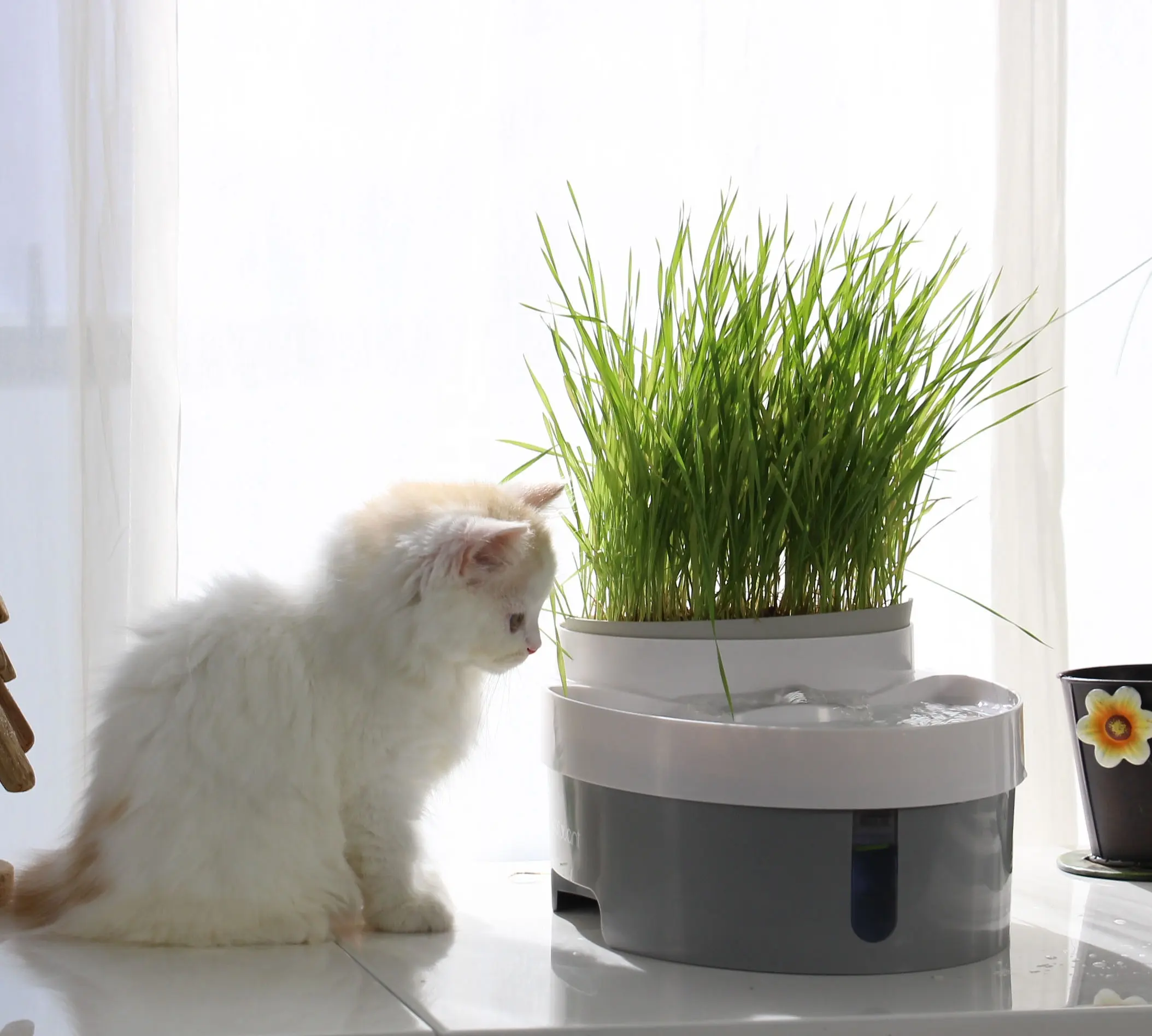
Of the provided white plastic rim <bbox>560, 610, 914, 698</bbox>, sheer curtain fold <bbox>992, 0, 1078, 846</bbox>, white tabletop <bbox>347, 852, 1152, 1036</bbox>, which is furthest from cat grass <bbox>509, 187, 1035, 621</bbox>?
sheer curtain fold <bbox>992, 0, 1078, 846</bbox>

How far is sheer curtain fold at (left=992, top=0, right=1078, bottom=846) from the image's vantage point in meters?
1.33

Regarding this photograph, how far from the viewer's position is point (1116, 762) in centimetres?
97

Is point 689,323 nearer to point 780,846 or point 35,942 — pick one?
point 780,846

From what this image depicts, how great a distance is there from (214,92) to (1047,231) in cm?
100

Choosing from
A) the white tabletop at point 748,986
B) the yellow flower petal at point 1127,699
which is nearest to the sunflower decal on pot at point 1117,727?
the yellow flower petal at point 1127,699

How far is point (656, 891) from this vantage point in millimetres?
724

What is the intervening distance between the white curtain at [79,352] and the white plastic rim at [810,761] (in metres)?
0.66

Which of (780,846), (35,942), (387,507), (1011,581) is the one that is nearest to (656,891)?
(780,846)

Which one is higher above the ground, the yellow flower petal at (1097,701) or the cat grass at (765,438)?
the cat grass at (765,438)

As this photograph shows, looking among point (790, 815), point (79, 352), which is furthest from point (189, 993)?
point (79, 352)

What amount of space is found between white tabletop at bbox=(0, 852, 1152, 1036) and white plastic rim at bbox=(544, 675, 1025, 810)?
4.4 inches

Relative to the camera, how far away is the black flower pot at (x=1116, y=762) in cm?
96

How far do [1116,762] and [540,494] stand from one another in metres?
0.57

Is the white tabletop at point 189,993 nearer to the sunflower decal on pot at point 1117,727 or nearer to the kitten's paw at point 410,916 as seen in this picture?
the kitten's paw at point 410,916
